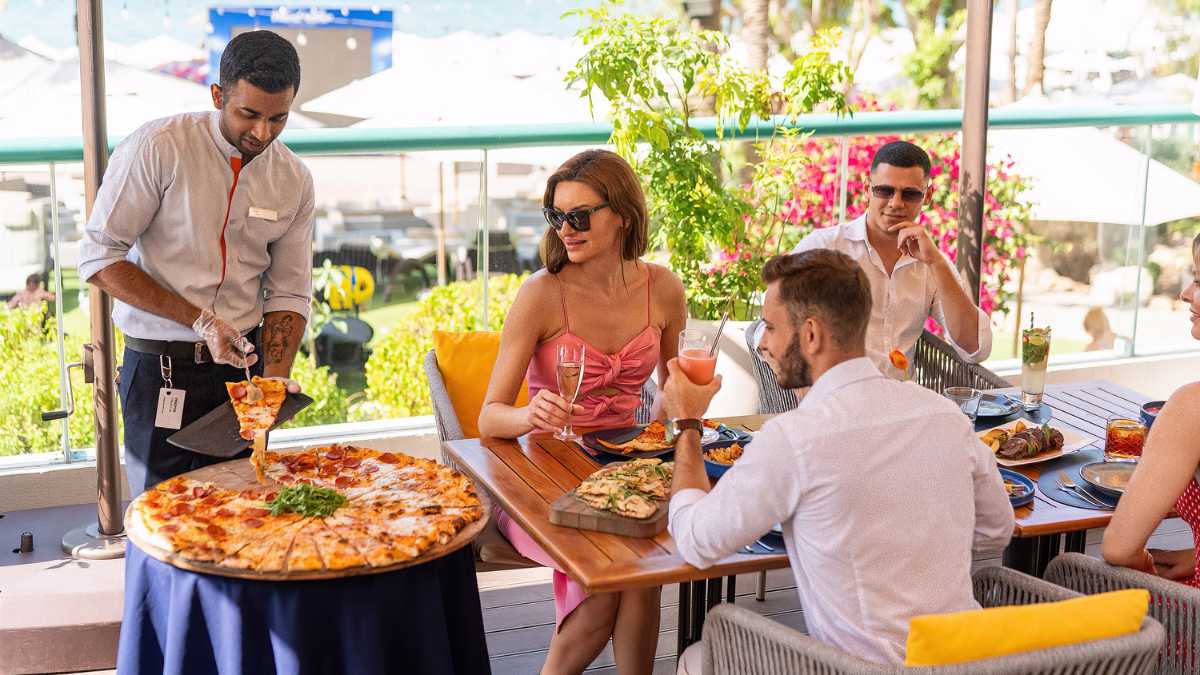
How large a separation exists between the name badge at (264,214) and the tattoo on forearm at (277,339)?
0.28m

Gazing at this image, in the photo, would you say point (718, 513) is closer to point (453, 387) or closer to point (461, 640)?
point (461, 640)

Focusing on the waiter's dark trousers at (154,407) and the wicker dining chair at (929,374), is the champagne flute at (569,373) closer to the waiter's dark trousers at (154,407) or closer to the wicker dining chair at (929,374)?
the wicker dining chair at (929,374)

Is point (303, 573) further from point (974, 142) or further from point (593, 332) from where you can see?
point (974, 142)

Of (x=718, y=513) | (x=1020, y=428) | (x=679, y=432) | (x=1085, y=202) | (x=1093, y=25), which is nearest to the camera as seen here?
(x=718, y=513)

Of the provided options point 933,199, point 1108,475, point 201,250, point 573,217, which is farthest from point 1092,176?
point 201,250

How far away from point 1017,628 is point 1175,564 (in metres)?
0.97

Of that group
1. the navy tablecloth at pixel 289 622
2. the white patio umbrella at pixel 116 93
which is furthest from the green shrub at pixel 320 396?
the white patio umbrella at pixel 116 93

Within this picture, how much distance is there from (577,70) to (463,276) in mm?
6043

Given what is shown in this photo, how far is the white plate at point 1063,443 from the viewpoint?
2840mm

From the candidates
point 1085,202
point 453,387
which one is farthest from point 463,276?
point 453,387

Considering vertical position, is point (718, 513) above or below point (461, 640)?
above

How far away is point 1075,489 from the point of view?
2.70 m

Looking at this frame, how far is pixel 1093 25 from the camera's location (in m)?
27.0

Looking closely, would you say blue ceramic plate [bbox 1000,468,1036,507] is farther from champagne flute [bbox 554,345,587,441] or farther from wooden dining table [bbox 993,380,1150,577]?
champagne flute [bbox 554,345,587,441]
